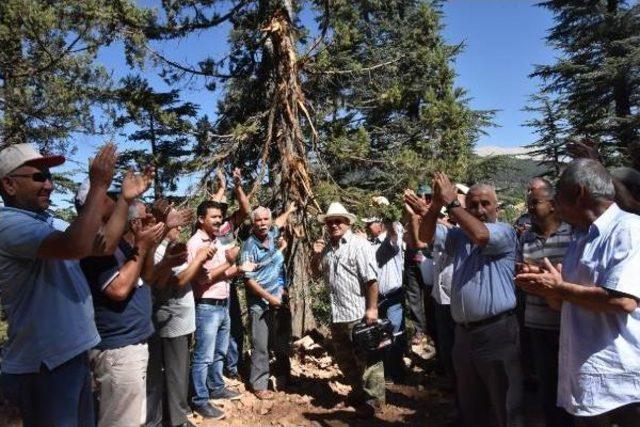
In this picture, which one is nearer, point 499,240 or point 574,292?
point 574,292

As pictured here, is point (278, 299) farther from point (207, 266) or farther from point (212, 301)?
point (207, 266)

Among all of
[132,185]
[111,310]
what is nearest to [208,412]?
[111,310]

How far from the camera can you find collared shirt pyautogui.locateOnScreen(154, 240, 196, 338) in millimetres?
4312

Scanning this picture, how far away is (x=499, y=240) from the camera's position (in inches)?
139

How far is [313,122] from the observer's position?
866 centimetres

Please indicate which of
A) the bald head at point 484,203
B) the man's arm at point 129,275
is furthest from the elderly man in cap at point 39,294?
the bald head at point 484,203

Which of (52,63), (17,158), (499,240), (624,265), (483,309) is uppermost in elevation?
(52,63)

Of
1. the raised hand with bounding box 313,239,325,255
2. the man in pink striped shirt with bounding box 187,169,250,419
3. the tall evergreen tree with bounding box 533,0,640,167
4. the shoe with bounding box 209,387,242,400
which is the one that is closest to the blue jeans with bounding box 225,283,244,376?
the shoe with bounding box 209,387,242,400

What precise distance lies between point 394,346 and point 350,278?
1575 mm

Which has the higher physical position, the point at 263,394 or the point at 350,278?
the point at 350,278

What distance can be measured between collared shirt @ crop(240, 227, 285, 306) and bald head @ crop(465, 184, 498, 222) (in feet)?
8.91

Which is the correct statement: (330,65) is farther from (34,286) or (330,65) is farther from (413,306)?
(34,286)

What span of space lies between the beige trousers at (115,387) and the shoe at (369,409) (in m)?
2.60

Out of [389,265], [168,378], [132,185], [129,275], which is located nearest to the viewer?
[132,185]
